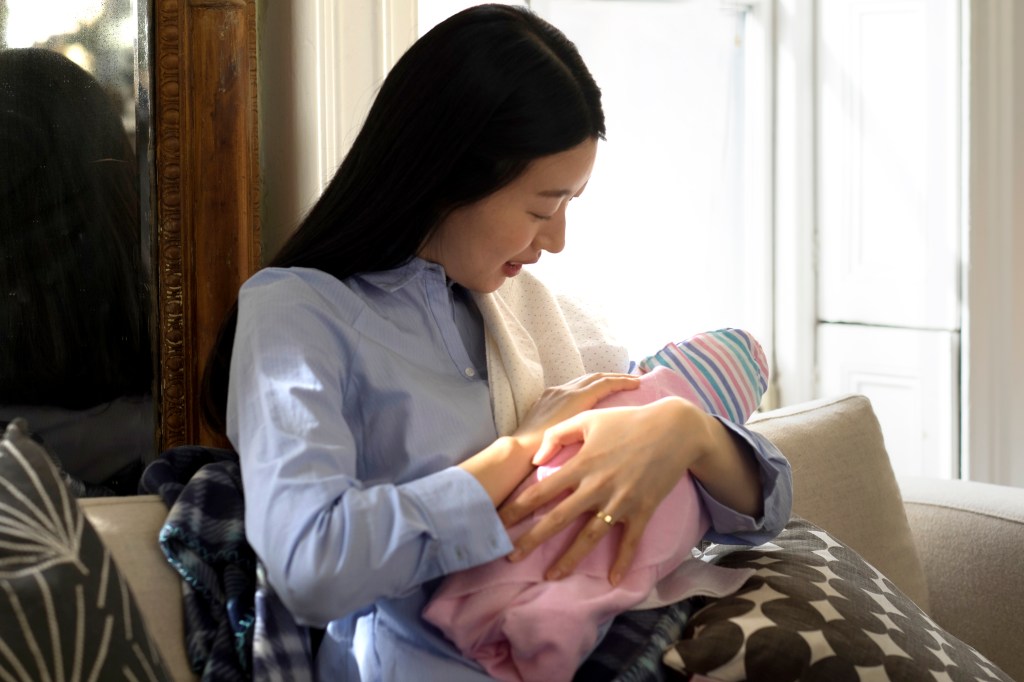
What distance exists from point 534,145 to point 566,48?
0.15m

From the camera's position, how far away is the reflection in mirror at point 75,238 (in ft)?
4.64

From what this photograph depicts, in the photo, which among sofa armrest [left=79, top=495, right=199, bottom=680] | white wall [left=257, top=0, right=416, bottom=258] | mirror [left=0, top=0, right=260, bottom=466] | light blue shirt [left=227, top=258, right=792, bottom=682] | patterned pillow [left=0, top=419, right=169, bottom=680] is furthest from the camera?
white wall [left=257, top=0, right=416, bottom=258]

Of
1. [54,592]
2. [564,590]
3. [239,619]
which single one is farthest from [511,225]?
[54,592]

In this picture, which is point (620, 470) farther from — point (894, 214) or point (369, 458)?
point (894, 214)

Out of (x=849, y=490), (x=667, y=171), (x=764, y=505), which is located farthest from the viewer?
(x=667, y=171)

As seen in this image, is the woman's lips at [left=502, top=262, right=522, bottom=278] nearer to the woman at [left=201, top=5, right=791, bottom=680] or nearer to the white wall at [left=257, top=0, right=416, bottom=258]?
the woman at [left=201, top=5, right=791, bottom=680]

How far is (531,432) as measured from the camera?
1.25m

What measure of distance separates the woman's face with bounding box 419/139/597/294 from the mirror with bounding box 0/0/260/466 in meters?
0.39

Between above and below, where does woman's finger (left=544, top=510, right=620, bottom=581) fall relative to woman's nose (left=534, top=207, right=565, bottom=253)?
below

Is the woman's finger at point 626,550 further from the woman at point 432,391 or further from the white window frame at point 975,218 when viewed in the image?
the white window frame at point 975,218

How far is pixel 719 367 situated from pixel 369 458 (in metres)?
0.48

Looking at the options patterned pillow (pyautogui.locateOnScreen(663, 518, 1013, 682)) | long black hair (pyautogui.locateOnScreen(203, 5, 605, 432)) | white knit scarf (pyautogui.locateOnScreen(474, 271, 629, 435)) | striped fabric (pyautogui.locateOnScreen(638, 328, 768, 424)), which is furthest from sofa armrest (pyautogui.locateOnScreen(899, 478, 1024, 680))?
long black hair (pyautogui.locateOnScreen(203, 5, 605, 432))

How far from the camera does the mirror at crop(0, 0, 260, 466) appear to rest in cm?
149

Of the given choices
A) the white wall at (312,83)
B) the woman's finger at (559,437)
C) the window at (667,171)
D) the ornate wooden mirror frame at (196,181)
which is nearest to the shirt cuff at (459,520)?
the woman's finger at (559,437)
